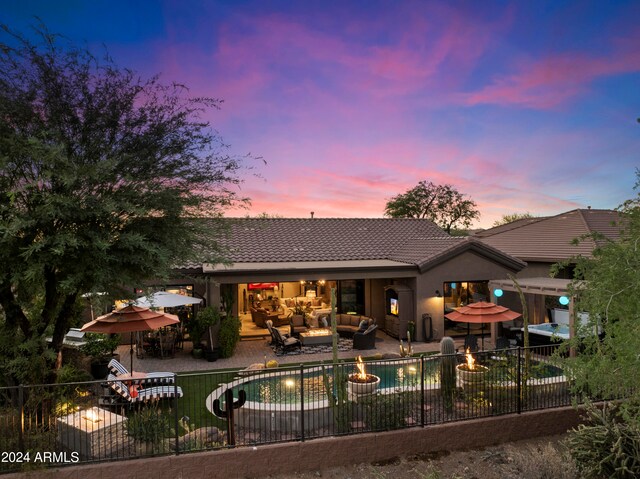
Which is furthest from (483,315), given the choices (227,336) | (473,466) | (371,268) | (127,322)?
(127,322)

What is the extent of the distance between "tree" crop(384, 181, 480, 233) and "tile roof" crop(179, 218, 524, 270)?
31291 mm

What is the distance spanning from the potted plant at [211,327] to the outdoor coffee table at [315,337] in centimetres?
375

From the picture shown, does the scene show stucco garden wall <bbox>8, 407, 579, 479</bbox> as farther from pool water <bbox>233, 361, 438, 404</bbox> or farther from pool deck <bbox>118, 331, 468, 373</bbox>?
pool deck <bbox>118, 331, 468, 373</bbox>

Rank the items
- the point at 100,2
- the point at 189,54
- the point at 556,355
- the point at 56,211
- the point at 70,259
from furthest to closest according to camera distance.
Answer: the point at 189,54 < the point at 100,2 < the point at 70,259 < the point at 56,211 < the point at 556,355

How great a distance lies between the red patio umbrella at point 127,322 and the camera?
11.0m

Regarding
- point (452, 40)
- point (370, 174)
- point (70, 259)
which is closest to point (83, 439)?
point (70, 259)

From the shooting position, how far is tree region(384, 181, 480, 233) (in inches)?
2283

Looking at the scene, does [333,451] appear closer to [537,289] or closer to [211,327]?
[211,327]

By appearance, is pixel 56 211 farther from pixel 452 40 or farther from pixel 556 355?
pixel 452 40

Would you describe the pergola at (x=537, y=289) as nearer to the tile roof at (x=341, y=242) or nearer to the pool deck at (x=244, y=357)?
the tile roof at (x=341, y=242)

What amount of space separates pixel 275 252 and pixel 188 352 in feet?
19.7

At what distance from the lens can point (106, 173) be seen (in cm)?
758

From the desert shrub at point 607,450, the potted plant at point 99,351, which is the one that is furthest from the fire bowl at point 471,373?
the potted plant at point 99,351

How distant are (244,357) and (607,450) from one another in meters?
12.0
